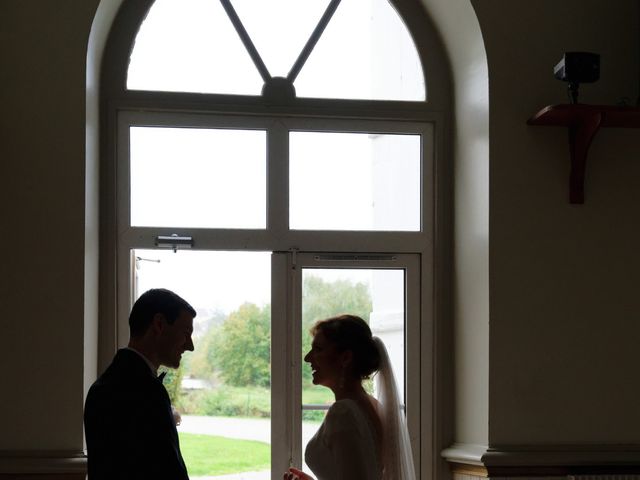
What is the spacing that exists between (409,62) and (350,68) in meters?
0.30

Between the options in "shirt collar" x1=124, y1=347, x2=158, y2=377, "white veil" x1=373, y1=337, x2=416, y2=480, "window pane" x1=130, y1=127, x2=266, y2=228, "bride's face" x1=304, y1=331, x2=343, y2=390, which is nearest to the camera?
"shirt collar" x1=124, y1=347, x2=158, y2=377

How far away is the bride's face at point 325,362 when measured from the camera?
400cm

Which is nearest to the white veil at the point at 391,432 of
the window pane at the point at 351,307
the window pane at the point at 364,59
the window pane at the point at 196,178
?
the window pane at the point at 351,307

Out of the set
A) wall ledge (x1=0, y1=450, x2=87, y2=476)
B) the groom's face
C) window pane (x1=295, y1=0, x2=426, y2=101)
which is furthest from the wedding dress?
window pane (x1=295, y1=0, x2=426, y2=101)

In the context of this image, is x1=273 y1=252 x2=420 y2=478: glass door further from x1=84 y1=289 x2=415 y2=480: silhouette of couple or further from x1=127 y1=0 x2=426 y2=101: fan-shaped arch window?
x1=84 y1=289 x2=415 y2=480: silhouette of couple

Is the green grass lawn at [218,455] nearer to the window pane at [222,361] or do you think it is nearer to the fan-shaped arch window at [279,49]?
the window pane at [222,361]

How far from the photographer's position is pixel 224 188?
201 inches

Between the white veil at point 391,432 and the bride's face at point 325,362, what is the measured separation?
16 centimetres

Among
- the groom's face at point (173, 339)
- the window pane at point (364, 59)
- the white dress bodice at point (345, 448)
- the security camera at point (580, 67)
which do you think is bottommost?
the white dress bodice at point (345, 448)

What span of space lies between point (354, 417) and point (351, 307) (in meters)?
1.38

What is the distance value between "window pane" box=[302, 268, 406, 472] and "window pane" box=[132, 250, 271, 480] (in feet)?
0.59

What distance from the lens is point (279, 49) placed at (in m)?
5.23

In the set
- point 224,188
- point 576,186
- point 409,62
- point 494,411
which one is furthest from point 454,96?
point 494,411

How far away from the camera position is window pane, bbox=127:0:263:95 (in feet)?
16.8
